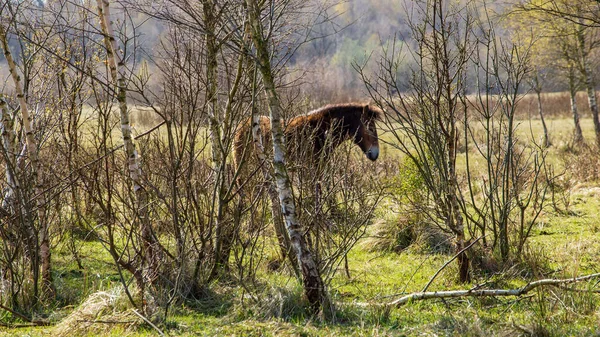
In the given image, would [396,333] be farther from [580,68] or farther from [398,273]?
[580,68]

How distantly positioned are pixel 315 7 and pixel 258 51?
244cm

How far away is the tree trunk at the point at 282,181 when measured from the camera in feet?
17.2

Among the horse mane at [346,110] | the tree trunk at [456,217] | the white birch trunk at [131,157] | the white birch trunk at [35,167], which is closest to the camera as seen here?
the white birch trunk at [131,157]

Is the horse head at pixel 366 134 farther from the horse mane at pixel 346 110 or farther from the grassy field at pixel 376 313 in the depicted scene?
the grassy field at pixel 376 313

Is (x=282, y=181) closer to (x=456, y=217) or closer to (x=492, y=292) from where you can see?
(x=492, y=292)

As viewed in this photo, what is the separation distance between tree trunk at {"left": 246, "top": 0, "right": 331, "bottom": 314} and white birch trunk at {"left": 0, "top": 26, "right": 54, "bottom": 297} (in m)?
2.64

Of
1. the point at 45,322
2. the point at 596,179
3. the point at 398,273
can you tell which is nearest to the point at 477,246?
the point at 398,273

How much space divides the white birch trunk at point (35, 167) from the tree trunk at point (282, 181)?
264 cm

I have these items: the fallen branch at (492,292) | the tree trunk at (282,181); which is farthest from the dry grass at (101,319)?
the fallen branch at (492,292)

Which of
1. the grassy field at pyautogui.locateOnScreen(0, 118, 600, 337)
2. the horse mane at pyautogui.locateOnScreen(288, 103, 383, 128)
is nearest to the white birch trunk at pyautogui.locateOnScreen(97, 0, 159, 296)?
the grassy field at pyautogui.locateOnScreen(0, 118, 600, 337)

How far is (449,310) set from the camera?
5457 millimetres

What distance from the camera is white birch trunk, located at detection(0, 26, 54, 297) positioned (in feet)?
20.5

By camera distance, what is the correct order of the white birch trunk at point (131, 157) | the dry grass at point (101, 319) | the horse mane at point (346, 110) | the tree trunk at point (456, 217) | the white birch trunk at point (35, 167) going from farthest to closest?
the horse mane at point (346, 110) → the tree trunk at point (456, 217) → the white birch trunk at point (35, 167) → the white birch trunk at point (131, 157) → the dry grass at point (101, 319)

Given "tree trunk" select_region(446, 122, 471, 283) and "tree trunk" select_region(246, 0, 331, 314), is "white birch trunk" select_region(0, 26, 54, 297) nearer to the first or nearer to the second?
"tree trunk" select_region(246, 0, 331, 314)
